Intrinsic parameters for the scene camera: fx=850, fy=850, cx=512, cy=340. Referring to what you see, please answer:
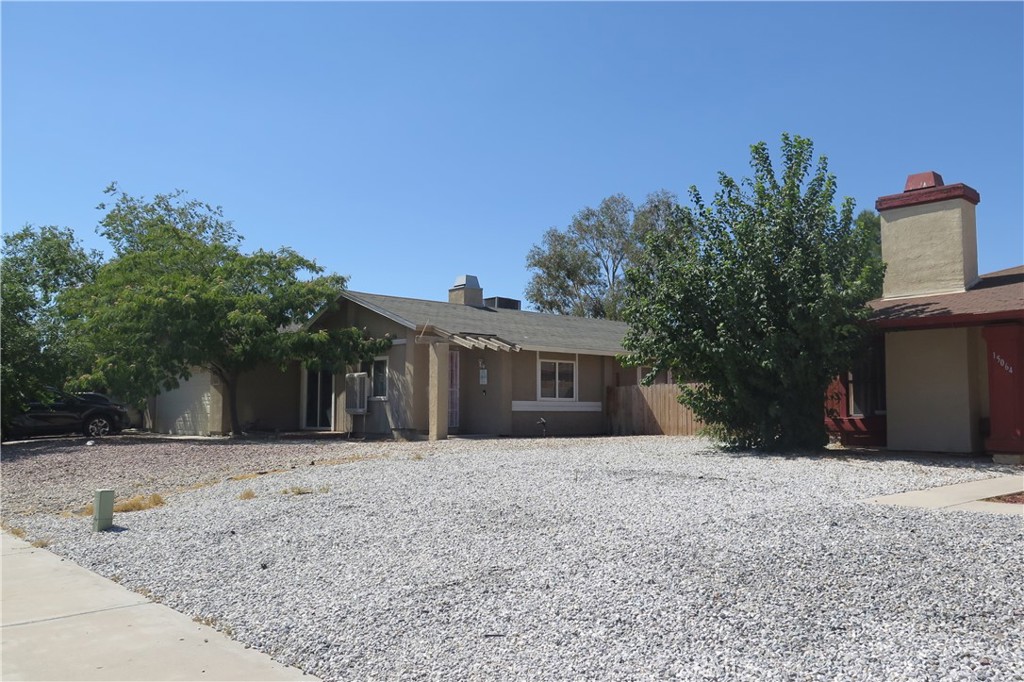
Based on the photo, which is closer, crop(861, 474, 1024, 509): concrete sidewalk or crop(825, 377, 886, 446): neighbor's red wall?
crop(861, 474, 1024, 509): concrete sidewalk

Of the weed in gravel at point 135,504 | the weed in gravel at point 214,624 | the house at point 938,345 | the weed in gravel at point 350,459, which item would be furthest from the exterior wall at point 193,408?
the weed in gravel at point 214,624

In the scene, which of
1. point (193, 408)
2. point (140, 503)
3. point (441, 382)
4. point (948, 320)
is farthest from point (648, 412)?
point (140, 503)

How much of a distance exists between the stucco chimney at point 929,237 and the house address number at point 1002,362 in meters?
2.61

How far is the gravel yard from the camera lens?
5250 mm

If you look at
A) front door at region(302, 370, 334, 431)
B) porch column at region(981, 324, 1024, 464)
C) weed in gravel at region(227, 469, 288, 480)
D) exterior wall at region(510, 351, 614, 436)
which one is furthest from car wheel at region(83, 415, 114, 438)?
porch column at region(981, 324, 1024, 464)

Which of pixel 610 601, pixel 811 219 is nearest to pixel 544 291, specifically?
pixel 811 219

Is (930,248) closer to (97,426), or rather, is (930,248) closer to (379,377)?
(379,377)

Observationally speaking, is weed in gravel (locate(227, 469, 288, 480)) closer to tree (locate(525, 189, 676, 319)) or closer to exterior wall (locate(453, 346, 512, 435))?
exterior wall (locate(453, 346, 512, 435))

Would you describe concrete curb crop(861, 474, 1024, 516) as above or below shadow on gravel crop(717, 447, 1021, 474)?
below

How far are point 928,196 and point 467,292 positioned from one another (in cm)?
1546

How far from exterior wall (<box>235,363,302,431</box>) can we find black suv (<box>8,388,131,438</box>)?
340 cm

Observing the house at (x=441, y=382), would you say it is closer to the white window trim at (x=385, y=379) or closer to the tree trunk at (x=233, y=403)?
the white window trim at (x=385, y=379)

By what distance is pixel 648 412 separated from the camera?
24.0 m

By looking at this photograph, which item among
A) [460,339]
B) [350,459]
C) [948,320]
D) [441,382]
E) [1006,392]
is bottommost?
[350,459]
